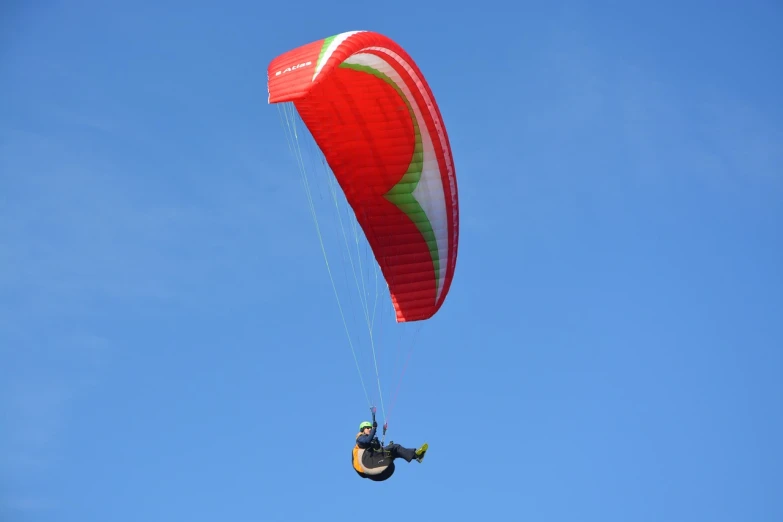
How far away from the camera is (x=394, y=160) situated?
22781 mm

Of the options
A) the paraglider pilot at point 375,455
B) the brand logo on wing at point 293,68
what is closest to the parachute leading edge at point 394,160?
the brand logo on wing at point 293,68

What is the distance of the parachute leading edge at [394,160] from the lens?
861 inches

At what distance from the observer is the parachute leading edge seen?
21859 millimetres

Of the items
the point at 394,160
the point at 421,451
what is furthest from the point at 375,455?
the point at 394,160

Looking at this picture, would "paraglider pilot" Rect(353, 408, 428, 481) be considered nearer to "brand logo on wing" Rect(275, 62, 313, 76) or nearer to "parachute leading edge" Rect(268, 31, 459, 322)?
"parachute leading edge" Rect(268, 31, 459, 322)

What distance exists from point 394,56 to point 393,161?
2170 millimetres

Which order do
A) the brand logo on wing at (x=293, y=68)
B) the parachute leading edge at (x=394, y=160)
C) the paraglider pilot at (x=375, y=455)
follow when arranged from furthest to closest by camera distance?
the parachute leading edge at (x=394, y=160) → the paraglider pilot at (x=375, y=455) → the brand logo on wing at (x=293, y=68)

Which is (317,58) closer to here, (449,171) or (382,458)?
(449,171)

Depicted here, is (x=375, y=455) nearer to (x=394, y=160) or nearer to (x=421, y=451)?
(x=421, y=451)

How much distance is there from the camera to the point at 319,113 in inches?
868

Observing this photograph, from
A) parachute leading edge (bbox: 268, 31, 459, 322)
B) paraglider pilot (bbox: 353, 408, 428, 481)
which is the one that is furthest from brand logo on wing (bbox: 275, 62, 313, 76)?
paraglider pilot (bbox: 353, 408, 428, 481)

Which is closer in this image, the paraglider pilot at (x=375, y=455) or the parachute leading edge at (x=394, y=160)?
the paraglider pilot at (x=375, y=455)

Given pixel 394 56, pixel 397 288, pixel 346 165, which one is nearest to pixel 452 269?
pixel 397 288

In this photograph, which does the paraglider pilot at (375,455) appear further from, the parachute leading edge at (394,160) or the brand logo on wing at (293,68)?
the brand logo on wing at (293,68)
